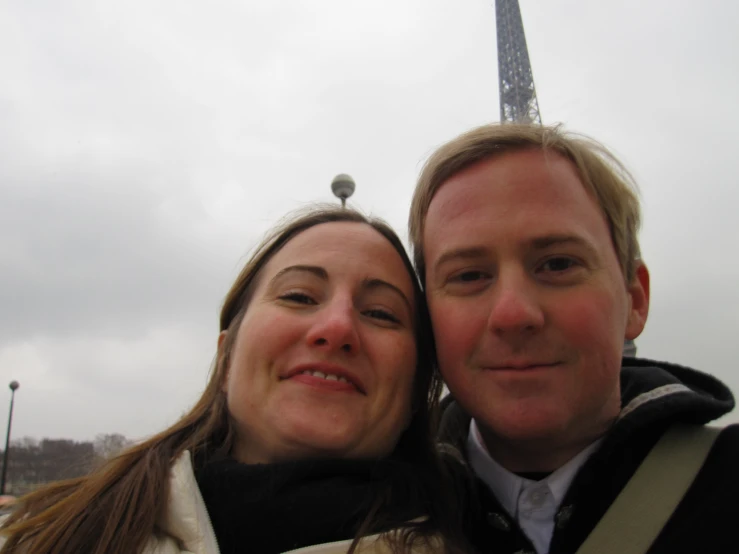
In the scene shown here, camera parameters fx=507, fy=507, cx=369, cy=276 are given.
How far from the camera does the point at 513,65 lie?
1750 inches

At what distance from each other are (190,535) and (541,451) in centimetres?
133

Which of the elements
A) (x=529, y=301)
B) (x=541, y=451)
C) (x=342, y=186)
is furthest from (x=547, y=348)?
(x=342, y=186)

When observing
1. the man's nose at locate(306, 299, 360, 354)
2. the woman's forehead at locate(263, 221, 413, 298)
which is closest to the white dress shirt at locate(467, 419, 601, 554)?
the man's nose at locate(306, 299, 360, 354)

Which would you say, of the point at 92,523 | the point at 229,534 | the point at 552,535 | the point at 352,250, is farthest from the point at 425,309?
the point at 92,523

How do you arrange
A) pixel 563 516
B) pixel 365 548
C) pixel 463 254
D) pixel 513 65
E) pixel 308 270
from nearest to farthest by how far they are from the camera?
pixel 365 548, pixel 563 516, pixel 463 254, pixel 308 270, pixel 513 65

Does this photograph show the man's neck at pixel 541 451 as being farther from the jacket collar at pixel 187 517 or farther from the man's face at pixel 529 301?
the jacket collar at pixel 187 517

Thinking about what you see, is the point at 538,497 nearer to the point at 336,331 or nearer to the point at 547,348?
the point at 547,348

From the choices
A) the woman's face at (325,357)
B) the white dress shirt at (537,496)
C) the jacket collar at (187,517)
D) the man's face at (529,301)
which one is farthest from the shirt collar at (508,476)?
the jacket collar at (187,517)

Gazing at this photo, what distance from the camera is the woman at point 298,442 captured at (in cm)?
175

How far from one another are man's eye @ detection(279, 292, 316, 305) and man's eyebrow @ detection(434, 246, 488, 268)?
2.00ft

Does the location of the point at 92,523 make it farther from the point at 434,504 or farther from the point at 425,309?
the point at 425,309

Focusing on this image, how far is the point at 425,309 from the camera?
8.30ft

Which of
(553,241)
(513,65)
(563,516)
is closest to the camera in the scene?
(563,516)

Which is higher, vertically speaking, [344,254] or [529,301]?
[344,254]
